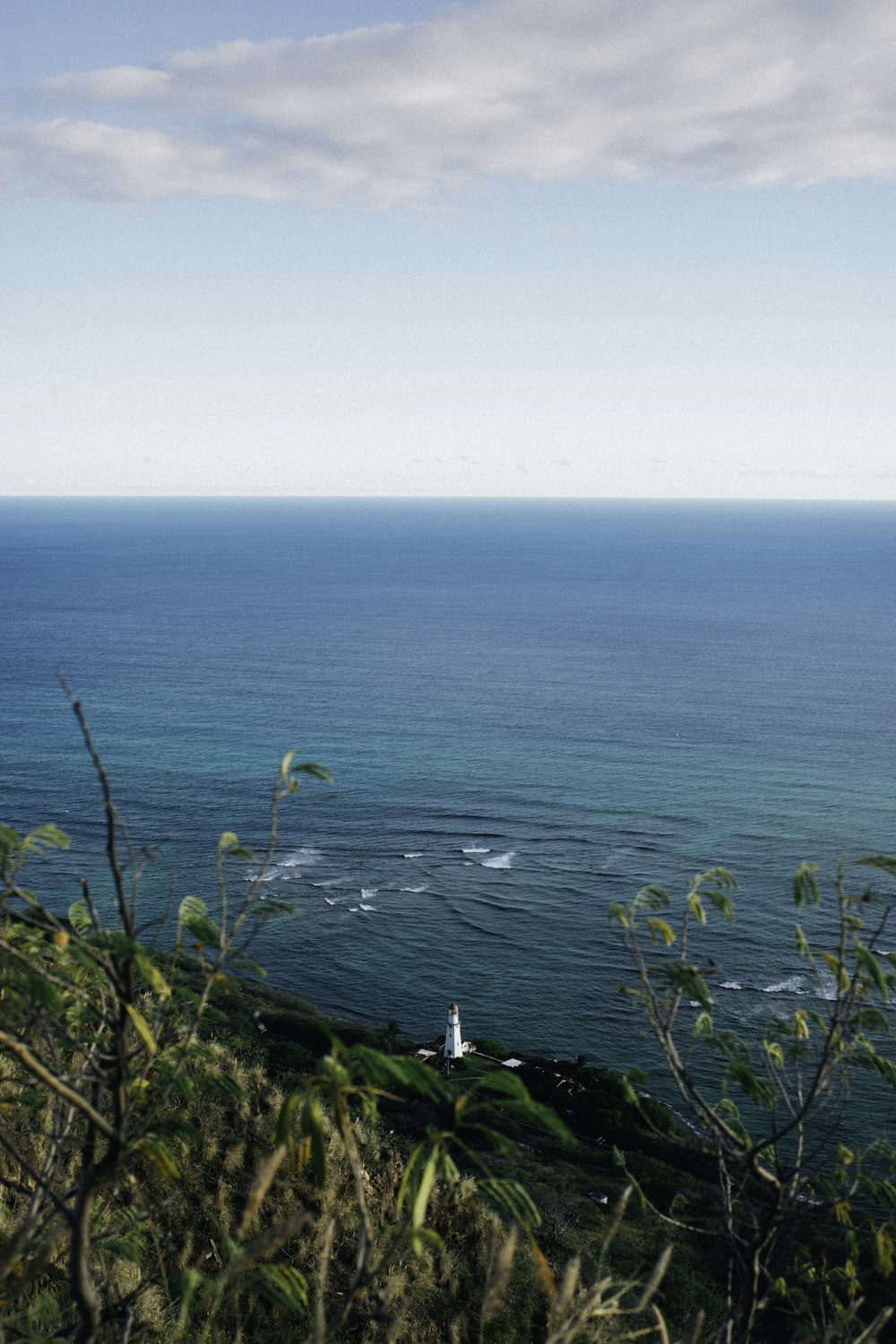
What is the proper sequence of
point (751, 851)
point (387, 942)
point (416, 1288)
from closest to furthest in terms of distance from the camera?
point (416, 1288) → point (387, 942) → point (751, 851)

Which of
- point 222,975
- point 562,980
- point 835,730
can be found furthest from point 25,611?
point 222,975

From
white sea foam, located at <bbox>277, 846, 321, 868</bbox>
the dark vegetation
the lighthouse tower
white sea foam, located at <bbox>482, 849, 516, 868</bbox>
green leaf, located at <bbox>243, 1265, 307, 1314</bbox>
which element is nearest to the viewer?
the dark vegetation

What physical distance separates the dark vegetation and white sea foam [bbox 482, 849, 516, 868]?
20.4 metres

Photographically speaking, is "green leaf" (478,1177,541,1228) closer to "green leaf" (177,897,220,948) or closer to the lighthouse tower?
"green leaf" (177,897,220,948)

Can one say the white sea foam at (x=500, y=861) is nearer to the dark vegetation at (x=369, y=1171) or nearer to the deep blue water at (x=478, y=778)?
the deep blue water at (x=478, y=778)

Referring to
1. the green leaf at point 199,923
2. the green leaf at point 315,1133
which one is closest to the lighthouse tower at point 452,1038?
the green leaf at point 199,923

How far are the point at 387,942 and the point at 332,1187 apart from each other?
29.5 m

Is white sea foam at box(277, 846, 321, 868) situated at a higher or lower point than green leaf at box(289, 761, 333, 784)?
lower

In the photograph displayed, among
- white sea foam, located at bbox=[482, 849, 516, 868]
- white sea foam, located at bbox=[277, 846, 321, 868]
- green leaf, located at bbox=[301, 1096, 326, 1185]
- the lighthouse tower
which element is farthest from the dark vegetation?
white sea foam, located at bbox=[277, 846, 321, 868]

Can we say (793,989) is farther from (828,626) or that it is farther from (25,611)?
(25,611)

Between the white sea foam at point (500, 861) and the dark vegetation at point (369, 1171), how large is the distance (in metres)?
20.4

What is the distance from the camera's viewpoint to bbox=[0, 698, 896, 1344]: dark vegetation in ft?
13.8

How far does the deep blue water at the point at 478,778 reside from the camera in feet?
135

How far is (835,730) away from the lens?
75188 millimetres
